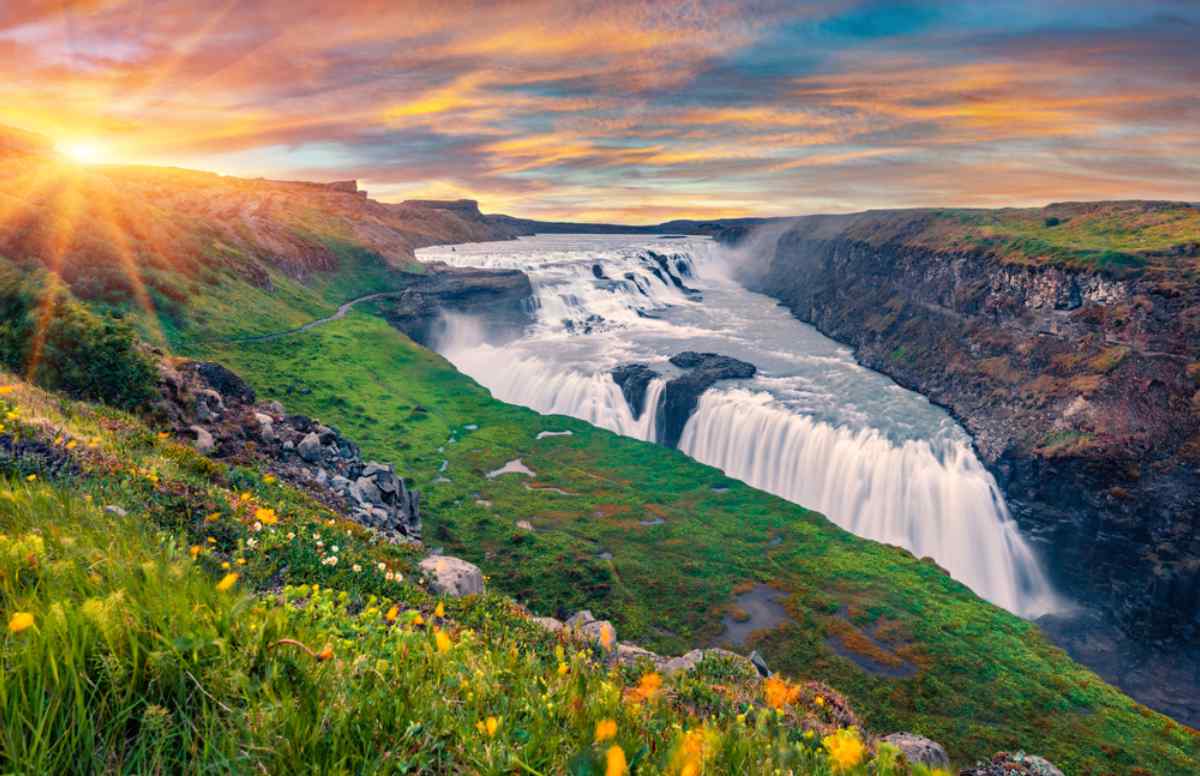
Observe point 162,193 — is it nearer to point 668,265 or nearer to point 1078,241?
point 668,265

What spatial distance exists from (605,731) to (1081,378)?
62951mm

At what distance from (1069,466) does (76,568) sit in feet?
183

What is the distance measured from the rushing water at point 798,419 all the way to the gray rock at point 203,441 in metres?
42.5

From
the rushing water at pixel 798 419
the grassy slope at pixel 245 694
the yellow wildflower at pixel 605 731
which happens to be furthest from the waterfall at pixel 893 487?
the yellow wildflower at pixel 605 731

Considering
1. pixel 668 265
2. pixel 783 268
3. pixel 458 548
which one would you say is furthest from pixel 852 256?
pixel 458 548

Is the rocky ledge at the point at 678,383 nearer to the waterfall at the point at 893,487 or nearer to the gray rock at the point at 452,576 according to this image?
the waterfall at the point at 893,487

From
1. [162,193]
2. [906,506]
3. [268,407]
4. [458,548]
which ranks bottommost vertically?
[906,506]

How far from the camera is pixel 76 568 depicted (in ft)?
9.71

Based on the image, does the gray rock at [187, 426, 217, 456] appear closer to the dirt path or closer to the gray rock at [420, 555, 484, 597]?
the gray rock at [420, 555, 484, 597]

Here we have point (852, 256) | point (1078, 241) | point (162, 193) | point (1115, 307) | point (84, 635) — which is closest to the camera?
point (84, 635)

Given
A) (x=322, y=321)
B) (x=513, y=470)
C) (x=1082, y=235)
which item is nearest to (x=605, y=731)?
(x=513, y=470)

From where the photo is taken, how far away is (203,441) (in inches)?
682

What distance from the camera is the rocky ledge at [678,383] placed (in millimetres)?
58594

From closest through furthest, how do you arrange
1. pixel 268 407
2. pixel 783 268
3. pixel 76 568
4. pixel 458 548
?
1. pixel 76 568
2. pixel 268 407
3. pixel 458 548
4. pixel 783 268
